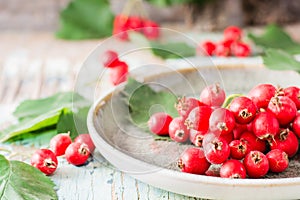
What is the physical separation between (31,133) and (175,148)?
0.26m

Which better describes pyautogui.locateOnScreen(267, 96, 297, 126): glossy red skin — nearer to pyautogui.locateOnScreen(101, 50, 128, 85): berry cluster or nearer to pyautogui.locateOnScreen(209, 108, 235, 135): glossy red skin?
pyautogui.locateOnScreen(209, 108, 235, 135): glossy red skin

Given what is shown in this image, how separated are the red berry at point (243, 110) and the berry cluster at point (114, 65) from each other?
0.26 m

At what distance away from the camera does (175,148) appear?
0.76 metres

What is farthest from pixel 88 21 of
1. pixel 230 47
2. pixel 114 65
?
pixel 114 65

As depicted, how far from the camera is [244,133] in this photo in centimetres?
72

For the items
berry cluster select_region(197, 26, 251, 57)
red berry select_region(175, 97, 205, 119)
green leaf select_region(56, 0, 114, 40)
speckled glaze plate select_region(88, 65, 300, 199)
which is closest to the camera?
speckled glaze plate select_region(88, 65, 300, 199)

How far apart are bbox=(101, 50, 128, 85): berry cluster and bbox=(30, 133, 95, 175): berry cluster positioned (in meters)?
0.15

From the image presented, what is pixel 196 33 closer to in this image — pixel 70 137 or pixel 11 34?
pixel 11 34

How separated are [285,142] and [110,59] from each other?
34cm

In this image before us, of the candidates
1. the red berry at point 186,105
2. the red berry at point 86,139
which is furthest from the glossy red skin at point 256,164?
the red berry at point 86,139

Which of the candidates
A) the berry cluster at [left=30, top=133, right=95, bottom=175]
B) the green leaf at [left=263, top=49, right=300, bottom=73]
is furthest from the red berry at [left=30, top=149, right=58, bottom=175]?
the green leaf at [left=263, top=49, right=300, bottom=73]

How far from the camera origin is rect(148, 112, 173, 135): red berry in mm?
791

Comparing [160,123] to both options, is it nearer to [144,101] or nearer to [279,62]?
[144,101]

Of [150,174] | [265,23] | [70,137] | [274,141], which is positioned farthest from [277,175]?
[265,23]
